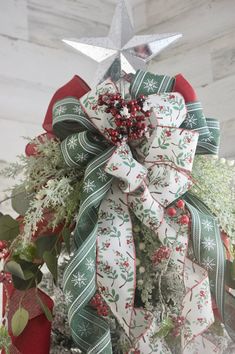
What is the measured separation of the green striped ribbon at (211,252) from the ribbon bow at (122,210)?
0.01 meters

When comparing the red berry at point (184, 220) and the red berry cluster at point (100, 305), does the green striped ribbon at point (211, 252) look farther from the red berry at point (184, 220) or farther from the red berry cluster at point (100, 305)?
the red berry cluster at point (100, 305)

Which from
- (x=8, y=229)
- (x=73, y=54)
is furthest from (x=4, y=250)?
(x=73, y=54)

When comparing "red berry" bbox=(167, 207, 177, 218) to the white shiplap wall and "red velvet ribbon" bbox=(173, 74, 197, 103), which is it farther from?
the white shiplap wall

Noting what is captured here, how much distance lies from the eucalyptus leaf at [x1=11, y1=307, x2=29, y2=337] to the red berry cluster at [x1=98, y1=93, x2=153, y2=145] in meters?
0.22

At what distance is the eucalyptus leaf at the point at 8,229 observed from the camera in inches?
26.9

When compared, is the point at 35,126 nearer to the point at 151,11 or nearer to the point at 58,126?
the point at 151,11

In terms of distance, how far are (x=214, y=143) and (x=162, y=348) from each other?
26 centimetres

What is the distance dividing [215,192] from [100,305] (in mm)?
224

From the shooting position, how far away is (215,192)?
71 centimetres

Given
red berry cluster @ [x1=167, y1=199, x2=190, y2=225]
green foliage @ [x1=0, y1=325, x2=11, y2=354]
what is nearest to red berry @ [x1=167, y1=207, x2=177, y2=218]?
red berry cluster @ [x1=167, y1=199, x2=190, y2=225]

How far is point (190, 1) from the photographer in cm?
146

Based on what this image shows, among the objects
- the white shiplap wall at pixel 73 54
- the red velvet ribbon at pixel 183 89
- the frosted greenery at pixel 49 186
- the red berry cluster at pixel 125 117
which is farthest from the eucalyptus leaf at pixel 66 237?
the white shiplap wall at pixel 73 54

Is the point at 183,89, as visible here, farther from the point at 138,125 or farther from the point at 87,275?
the point at 87,275

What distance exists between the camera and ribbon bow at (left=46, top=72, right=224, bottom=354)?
593 mm
